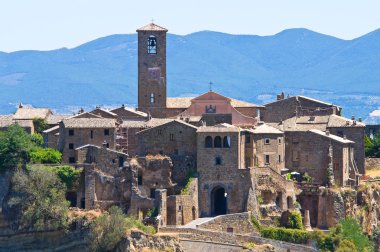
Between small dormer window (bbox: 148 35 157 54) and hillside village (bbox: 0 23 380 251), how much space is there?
35.5 ft

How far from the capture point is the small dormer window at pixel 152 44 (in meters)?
104

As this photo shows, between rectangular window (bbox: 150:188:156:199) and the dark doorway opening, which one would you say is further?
the dark doorway opening

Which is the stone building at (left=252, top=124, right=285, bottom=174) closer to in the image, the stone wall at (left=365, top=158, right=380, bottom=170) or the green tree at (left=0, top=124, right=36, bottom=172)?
the stone wall at (left=365, top=158, right=380, bottom=170)

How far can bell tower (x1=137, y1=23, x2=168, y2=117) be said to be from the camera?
10312 cm

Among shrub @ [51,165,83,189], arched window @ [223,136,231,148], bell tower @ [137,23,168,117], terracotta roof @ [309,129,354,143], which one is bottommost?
shrub @ [51,165,83,189]

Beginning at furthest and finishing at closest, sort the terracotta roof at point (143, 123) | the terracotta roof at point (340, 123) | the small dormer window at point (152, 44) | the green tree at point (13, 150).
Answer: the small dormer window at point (152, 44), the terracotta roof at point (340, 123), the terracotta roof at point (143, 123), the green tree at point (13, 150)

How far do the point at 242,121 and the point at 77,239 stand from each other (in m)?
18.1

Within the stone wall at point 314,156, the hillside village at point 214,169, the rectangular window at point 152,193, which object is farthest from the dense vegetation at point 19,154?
the stone wall at point 314,156

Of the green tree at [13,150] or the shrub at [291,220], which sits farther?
the green tree at [13,150]

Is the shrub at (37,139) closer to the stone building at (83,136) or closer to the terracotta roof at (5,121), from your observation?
the stone building at (83,136)

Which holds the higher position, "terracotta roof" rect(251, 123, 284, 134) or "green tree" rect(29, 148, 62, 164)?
"terracotta roof" rect(251, 123, 284, 134)

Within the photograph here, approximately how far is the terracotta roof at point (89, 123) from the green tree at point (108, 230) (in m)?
10.3

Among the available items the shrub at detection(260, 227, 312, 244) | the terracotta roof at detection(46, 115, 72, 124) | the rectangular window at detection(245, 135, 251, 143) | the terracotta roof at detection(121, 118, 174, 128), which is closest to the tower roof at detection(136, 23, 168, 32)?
the terracotta roof at detection(46, 115, 72, 124)

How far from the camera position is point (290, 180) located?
282 ft
